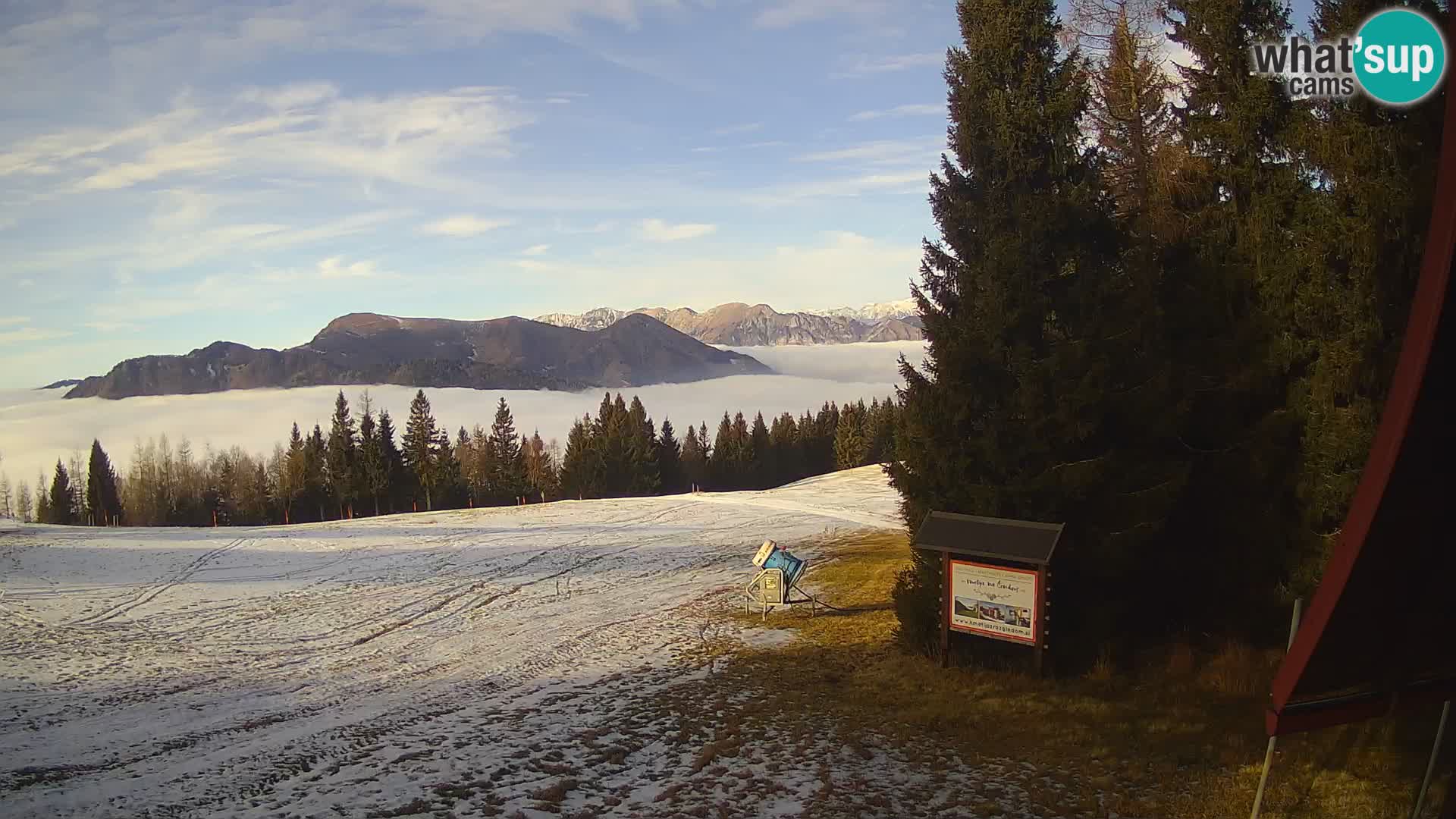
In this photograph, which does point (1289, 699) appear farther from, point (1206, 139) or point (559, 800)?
point (1206, 139)

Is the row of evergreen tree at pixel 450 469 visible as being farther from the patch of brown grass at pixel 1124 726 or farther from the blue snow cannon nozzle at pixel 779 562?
the patch of brown grass at pixel 1124 726

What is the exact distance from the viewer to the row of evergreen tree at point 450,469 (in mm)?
77250

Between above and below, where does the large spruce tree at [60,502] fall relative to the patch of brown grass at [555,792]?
below

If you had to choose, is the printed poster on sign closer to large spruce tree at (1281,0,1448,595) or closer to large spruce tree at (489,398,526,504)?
large spruce tree at (1281,0,1448,595)

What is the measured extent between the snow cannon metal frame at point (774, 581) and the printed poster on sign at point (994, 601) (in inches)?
288

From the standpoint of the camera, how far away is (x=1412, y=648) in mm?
7691

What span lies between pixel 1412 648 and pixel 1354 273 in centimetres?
792

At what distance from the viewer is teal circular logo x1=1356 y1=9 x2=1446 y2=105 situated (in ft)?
42.4

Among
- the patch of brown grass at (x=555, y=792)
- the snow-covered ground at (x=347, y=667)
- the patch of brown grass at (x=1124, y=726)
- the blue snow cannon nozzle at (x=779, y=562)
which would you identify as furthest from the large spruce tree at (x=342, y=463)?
the patch of brown grass at (x=555, y=792)

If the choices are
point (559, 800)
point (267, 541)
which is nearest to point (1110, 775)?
point (559, 800)

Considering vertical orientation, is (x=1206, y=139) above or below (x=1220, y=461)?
above

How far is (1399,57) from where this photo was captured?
1341 centimetres

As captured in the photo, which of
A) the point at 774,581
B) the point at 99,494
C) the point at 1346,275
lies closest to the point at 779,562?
the point at 774,581

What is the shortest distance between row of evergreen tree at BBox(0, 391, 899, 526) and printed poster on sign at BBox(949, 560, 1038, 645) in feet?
151
